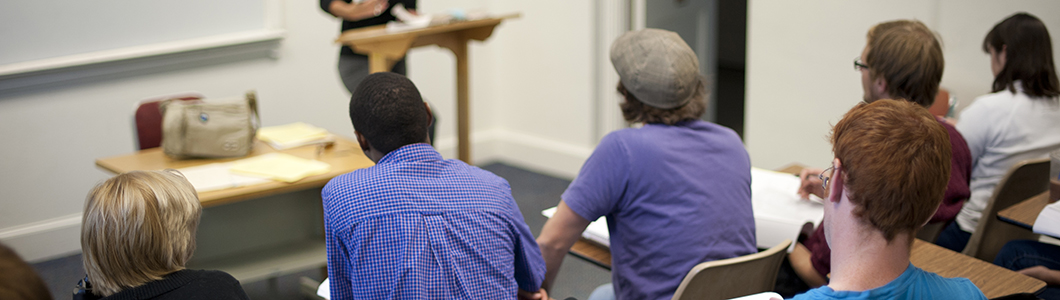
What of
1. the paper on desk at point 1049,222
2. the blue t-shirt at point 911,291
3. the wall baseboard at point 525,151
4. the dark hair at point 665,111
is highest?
the dark hair at point 665,111

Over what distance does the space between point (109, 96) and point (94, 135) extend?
20cm

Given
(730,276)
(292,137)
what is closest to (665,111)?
(730,276)

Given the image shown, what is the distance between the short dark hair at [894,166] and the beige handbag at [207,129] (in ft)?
7.50

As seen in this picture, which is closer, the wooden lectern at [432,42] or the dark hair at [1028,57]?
the dark hair at [1028,57]

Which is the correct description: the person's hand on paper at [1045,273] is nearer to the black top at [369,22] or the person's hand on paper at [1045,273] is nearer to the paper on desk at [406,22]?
the paper on desk at [406,22]

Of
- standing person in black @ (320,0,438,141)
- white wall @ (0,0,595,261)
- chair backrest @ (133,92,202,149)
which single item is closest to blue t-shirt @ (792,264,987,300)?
standing person in black @ (320,0,438,141)

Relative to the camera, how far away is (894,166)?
98cm

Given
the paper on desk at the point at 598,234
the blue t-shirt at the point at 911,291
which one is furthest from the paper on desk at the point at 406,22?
the blue t-shirt at the point at 911,291

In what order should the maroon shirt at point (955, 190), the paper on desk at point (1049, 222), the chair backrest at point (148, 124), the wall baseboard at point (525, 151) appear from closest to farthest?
the paper on desk at point (1049, 222) → the maroon shirt at point (955, 190) → the chair backrest at point (148, 124) → the wall baseboard at point (525, 151)

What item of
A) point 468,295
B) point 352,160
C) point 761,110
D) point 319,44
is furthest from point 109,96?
point 761,110

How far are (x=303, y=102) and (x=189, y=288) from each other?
10.5 ft

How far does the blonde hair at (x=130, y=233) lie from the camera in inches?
51.4

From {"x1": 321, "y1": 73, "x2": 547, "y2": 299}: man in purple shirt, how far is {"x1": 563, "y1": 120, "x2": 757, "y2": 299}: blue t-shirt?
0.80ft

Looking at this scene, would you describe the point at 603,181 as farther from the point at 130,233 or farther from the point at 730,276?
the point at 130,233
